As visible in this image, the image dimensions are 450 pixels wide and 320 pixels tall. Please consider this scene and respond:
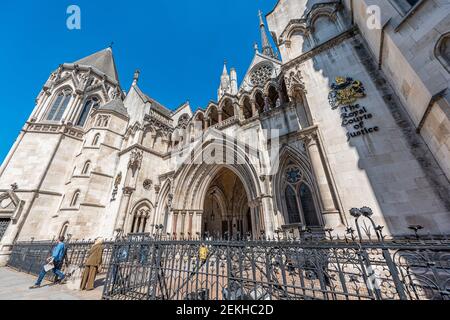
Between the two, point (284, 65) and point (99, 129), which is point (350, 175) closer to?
point (284, 65)

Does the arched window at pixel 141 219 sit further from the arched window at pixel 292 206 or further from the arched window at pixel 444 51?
the arched window at pixel 444 51

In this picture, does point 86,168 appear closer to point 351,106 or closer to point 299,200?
point 299,200

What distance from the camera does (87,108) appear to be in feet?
63.9

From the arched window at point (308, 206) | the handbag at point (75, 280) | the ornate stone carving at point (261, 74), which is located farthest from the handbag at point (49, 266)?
the ornate stone carving at point (261, 74)

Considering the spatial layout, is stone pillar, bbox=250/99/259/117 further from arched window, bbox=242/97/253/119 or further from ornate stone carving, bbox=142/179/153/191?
ornate stone carving, bbox=142/179/153/191

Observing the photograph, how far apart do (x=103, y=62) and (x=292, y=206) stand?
2958cm

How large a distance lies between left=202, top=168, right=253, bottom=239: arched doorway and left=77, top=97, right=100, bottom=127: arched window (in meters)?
15.7

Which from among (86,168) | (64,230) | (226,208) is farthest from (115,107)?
(226,208)

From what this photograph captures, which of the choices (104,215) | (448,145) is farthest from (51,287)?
(448,145)

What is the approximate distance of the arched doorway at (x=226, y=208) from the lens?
15.9 meters

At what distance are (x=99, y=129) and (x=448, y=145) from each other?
2171 cm

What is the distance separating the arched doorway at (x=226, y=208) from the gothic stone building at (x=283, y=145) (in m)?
0.11

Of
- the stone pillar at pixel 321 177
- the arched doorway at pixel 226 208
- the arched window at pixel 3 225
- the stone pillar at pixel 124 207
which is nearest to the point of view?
the stone pillar at pixel 321 177

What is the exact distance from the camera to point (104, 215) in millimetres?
13938
